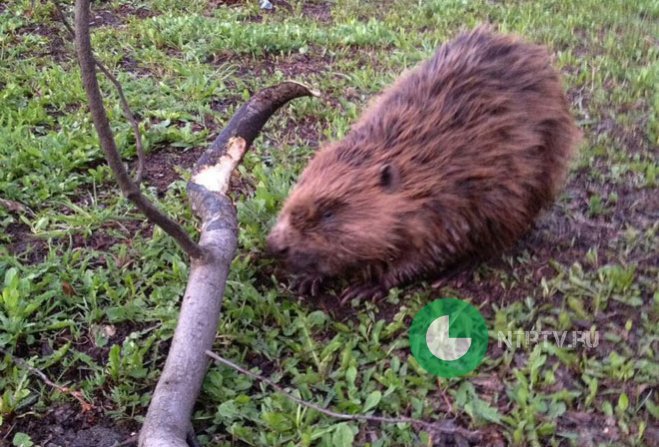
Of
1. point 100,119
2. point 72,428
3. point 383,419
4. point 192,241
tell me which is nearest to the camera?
point 100,119

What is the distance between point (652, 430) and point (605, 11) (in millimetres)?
4465

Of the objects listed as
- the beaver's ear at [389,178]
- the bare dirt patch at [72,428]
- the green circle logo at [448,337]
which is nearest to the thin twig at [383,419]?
the green circle logo at [448,337]

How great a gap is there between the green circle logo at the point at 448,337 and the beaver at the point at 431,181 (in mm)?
187

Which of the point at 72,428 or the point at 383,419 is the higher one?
the point at 383,419

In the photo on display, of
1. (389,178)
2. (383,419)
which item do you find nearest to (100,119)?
(383,419)

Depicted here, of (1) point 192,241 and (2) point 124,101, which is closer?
(2) point 124,101

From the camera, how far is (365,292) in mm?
2764

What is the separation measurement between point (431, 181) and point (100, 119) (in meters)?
1.34

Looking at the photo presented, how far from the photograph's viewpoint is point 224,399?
2311 mm

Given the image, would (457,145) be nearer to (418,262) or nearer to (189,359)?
(418,262)

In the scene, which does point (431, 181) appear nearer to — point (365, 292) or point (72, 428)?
point (365, 292)

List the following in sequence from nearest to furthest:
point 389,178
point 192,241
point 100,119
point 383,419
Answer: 1. point 100,119
2. point 383,419
3. point 192,241
4. point 389,178

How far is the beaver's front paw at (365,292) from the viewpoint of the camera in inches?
108

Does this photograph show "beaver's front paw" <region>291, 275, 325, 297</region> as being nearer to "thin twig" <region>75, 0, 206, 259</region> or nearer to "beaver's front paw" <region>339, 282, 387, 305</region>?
"beaver's front paw" <region>339, 282, 387, 305</region>
